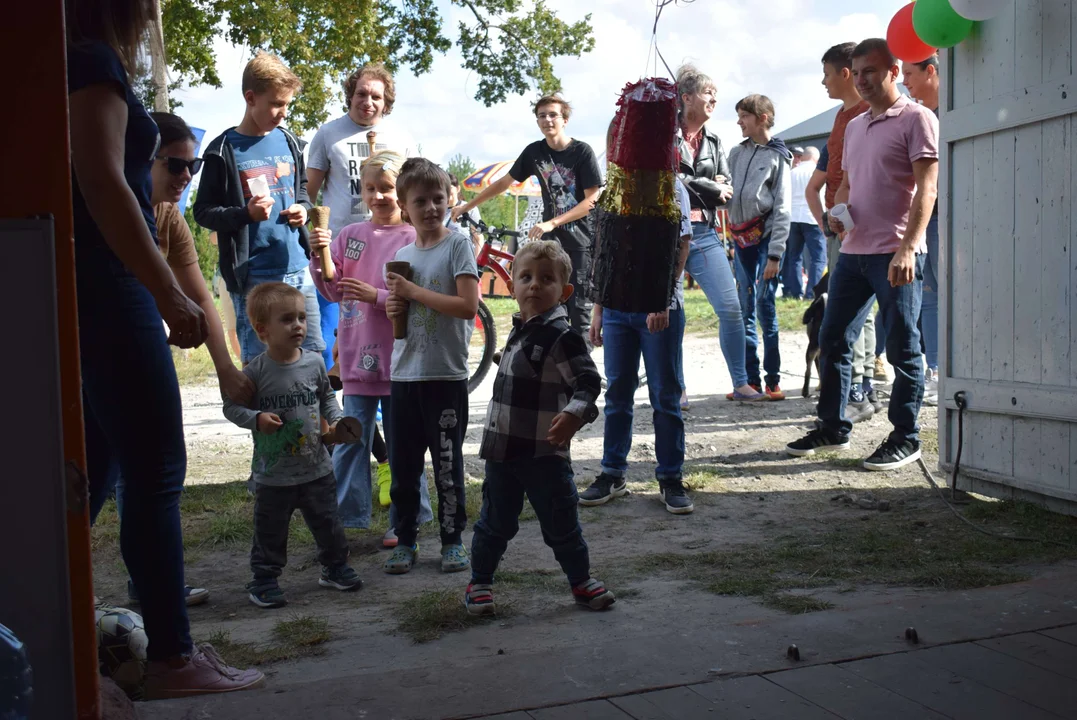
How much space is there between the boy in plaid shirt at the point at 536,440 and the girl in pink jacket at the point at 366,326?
0.98 m

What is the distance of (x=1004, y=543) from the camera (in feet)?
13.7

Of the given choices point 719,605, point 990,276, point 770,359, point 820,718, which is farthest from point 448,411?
point 770,359

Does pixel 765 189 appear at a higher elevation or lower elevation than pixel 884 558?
higher

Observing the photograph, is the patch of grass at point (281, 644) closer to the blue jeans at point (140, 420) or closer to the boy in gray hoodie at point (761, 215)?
the blue jeans at point (140, 420)

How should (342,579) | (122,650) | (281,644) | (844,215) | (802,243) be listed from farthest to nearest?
1. (802,243)
2. (844,215)
3. (342,579)
4. (281,644)
5. (122,650)

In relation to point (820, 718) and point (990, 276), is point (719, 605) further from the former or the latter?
point (990, 276)

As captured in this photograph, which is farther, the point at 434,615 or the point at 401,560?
the point at 401,560

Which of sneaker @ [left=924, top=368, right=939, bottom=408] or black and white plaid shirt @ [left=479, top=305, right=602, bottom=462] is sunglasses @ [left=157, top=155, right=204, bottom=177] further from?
sneaker @ [left=924, top=368, right=939, bottom=408]

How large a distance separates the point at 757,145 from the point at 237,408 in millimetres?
5437

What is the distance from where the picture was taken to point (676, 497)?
16.5 ft

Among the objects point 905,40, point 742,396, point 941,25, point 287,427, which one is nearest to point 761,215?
point 742,396

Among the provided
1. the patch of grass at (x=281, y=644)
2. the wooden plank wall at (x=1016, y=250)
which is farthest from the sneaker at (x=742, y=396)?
the patch of grass at (x=281, y=644)

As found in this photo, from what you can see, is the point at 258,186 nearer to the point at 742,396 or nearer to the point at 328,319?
the point at 328,319

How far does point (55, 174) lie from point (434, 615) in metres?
1.94
